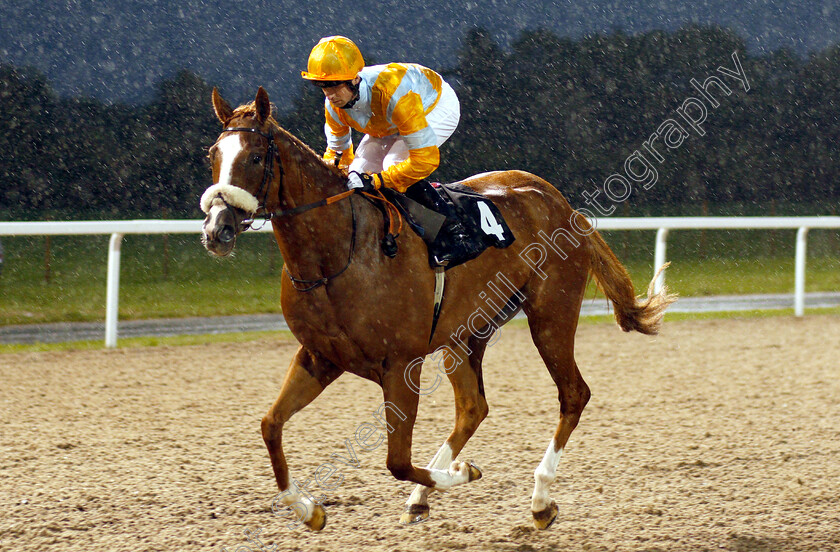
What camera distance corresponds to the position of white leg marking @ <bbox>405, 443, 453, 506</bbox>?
135 inches

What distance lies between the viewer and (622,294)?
4262mm

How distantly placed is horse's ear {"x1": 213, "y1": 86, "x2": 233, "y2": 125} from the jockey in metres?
0.32

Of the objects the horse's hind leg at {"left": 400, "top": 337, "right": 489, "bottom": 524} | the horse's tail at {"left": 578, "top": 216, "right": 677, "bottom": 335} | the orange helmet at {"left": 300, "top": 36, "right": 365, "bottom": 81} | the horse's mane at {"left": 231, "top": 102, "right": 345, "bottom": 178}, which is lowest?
the horse's hind leg at {"left": 400, "top": 337, "right": 489, "bottom": 524}

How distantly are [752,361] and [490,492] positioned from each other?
13.6 feet

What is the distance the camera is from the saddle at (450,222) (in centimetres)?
327

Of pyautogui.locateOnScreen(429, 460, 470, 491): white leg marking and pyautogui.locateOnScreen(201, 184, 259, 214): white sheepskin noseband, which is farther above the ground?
pyautogui.locateOnScreen(201, 184, 259, 214): white sheepskin noseband

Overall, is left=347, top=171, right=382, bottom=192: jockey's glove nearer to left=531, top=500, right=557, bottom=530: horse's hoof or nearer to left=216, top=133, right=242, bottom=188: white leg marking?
left=216, top=133, right=242, bottom=188: white leg marking

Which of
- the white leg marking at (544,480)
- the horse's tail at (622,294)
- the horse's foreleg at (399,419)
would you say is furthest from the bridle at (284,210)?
the horse's tail at (622,294)

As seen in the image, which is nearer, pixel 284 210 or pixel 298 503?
pixel 284 210

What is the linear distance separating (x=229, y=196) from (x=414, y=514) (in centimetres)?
161

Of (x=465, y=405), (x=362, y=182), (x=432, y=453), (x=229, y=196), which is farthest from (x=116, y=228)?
(x=229, y=196)

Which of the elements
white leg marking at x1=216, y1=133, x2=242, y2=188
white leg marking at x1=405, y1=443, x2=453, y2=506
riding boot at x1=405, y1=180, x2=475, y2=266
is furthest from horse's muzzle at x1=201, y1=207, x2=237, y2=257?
white leg marking at x1=405, y1=443, x2=453, y2=506

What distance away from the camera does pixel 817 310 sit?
1057 cm

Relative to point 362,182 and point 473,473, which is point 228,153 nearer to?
point 362,182
